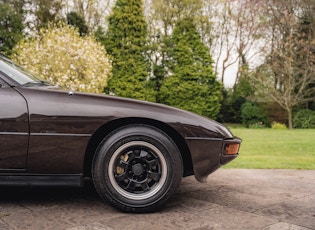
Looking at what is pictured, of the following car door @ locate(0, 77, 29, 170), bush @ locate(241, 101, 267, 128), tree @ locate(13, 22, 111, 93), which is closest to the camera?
car door @ locate(0, 77, 29, 170)

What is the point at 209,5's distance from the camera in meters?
29.3

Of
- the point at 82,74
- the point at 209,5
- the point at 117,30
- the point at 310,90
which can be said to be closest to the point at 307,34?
the point at 310,90

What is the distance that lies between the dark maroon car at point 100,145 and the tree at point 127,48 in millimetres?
22205

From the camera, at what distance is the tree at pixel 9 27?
2514 cm

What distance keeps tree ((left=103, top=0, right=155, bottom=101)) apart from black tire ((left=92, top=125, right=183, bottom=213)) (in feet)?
73.0

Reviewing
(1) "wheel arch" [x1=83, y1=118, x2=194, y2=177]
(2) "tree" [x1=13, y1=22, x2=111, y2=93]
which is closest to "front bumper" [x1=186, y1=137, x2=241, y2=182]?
(1) "wheel arch" [x1=83, y1=118, x2=194, y2=177]

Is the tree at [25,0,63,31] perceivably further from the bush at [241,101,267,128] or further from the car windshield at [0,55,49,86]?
the car windshield at [0,55,49,86]

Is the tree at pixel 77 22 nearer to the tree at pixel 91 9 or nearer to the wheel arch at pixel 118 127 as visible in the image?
the tree at pixel 91 9

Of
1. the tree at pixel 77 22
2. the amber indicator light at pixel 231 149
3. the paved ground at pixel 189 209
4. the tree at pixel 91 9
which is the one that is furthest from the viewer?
the tree at pixel 91 9

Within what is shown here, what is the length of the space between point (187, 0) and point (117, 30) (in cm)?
702

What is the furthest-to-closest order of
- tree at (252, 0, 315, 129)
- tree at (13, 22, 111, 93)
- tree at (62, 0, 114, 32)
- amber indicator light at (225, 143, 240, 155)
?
1. tree at (62, 0, 114, 32)
2. tree at (252, 0, 315, 129)
3. tree at (13, 22, 111, 93)
4. amber indicator light at (225, 143, 240, 155)

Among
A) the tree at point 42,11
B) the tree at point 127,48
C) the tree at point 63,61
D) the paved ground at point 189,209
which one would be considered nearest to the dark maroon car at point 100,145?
the paved ground at point 189,209

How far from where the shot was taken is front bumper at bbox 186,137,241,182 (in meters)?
2.85

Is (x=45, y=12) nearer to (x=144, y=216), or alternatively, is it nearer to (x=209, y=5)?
(x=209, y=5)
